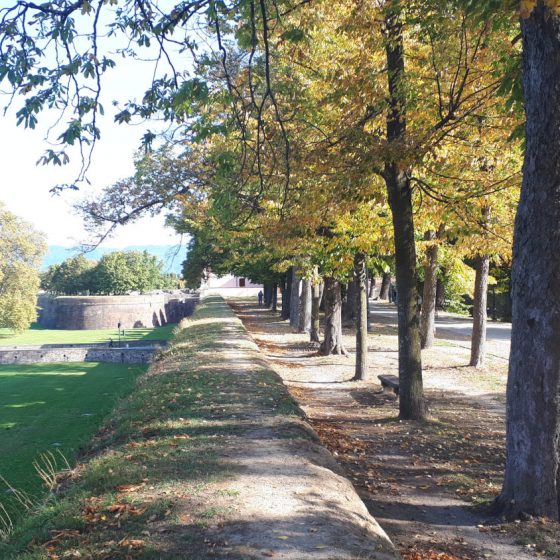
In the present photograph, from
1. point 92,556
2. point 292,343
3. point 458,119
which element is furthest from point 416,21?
point 292,343

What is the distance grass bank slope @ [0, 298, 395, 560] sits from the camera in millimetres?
4090

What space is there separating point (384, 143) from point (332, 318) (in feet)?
32.9

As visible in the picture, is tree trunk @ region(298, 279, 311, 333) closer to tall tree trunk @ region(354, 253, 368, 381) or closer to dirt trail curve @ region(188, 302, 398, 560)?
tall tree trunk @ region(354, 253, 368, 381)

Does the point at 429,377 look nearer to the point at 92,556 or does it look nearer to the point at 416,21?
the point at 416,21

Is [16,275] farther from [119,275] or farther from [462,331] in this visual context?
[462,331]

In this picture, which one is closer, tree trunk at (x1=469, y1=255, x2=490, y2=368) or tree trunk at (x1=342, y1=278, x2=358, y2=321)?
tree trunk at (x1=469, y1=255, x2=490, y2=368)

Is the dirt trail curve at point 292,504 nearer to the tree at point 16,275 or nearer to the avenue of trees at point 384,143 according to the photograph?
the avenue of trees at point 384,143

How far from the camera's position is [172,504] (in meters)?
4.75

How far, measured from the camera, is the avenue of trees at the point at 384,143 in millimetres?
5219

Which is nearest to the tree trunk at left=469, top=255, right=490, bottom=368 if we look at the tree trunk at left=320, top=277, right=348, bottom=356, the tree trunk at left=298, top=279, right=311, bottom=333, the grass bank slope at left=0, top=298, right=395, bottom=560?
the tree trunk at left=320, top=277, right=348, bottom=356

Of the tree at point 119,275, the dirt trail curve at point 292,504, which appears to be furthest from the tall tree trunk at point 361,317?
the tree at point 119,275

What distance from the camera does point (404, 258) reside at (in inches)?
380

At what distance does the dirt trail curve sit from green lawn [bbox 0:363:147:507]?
4503 mm

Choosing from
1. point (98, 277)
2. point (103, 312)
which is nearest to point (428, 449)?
point (103, 312)
